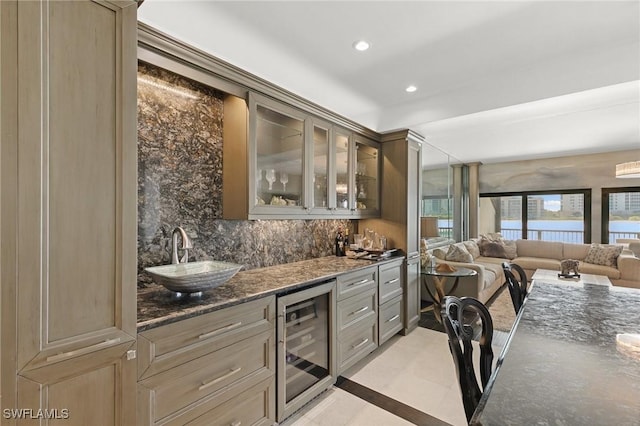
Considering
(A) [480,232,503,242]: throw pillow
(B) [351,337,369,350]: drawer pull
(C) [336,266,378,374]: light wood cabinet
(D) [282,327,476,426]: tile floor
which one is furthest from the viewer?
(A) [480,232,503,242]: throw pillow

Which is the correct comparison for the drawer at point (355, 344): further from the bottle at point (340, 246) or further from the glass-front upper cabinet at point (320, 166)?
the glass-front upper cabinet at point (320, 166)

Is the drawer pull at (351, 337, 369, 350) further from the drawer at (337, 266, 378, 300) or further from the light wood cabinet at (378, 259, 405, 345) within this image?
the drawer at (337, 266, 378, 300)

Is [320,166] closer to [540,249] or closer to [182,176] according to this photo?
[182,176]

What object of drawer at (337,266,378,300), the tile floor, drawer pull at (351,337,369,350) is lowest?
the tile floor

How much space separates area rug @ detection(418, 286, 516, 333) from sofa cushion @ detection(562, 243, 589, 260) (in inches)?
78.9

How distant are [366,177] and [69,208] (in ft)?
9.42

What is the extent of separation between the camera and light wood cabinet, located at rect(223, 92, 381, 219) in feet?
7.11

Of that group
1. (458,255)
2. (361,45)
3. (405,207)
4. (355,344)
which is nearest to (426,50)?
(361,45)

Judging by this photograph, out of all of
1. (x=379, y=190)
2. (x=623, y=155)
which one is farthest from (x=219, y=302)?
(x=623, y=155)

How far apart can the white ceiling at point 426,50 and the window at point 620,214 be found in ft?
11.1

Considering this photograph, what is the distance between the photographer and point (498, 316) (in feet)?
13.2

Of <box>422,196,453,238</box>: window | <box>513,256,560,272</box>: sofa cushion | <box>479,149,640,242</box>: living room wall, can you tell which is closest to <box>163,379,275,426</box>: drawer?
<box>422,196,453,238</box>: window

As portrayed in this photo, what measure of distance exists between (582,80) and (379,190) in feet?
6.73

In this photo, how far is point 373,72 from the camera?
2607mm
